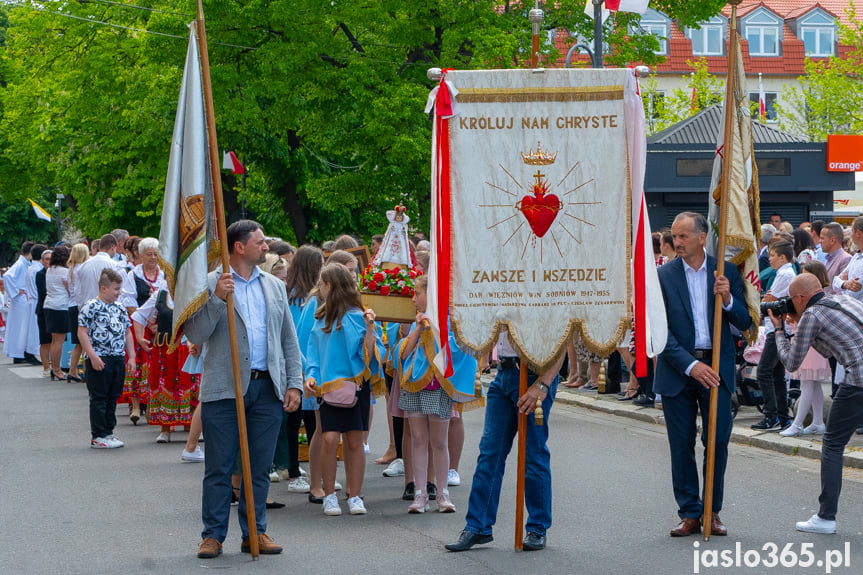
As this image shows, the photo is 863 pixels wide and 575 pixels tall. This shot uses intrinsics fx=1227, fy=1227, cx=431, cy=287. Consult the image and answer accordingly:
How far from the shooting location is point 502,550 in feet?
24.3

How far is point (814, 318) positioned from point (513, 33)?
20.2 m

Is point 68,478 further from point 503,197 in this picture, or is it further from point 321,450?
point 503,197

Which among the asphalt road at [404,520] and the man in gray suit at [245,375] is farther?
the man in gray suit at [245,375]

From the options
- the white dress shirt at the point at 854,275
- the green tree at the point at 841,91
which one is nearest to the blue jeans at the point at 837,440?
the white dress shirt at the point at 854,275

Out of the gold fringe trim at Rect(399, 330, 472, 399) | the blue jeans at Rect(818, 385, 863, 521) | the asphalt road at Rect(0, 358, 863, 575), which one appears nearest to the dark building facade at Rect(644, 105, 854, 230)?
the asphalt road at Rect(0, 358, 863, 575)

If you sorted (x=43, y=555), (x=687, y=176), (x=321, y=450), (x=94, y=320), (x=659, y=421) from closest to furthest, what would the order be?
(x=43, y=555)
(x=321, y=450)
(x=94, y=320)
(x=659, y=421)
(x=687, y=176)

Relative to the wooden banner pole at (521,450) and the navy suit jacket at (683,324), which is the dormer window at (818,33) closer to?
the navy suit jacket at (683,324)

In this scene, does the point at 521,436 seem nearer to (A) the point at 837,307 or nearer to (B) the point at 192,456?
(A) the point at 837,307

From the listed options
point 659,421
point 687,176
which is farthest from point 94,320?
point 687,176

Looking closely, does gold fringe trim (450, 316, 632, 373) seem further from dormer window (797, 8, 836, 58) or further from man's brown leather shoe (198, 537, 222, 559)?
dormer window (797, 8, 836, 58)

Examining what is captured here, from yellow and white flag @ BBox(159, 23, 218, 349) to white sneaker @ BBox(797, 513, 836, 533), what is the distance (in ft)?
13.3

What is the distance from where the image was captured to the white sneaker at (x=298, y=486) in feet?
32.3

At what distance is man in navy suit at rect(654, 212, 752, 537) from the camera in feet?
25.3

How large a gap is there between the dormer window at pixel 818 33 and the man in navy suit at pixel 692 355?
60.8m
